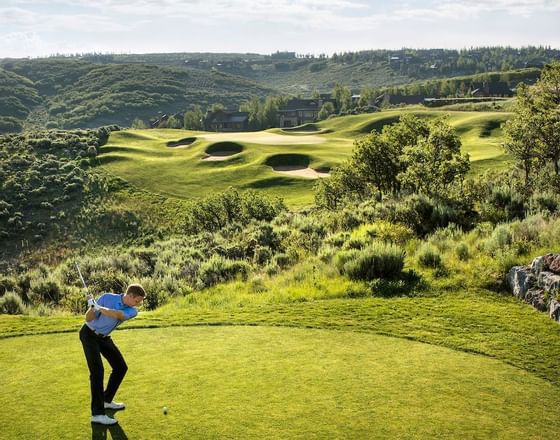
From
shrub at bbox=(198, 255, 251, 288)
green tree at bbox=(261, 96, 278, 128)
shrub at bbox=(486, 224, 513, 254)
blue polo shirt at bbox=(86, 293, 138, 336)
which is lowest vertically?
shrub at bbox=(198, 255, 251, 288)

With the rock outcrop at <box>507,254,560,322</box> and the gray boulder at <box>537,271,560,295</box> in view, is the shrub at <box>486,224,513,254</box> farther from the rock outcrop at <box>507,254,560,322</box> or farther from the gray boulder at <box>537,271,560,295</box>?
the gray boulder at <box>537,271,560,295</box>

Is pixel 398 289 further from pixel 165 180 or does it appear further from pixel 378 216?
pixel 165 180

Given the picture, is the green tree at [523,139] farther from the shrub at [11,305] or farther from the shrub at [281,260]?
the shrub at [11,305]

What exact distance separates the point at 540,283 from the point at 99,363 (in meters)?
9.04

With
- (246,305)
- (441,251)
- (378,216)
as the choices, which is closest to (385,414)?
(246,305)

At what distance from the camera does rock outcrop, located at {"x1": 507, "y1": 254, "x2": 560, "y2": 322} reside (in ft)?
37.2

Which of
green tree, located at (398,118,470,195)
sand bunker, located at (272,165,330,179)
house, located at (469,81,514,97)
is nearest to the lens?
green tree, located at (398,118,470,195)

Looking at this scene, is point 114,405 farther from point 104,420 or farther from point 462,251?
point 462,251

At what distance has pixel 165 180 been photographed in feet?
181

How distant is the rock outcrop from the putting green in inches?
124

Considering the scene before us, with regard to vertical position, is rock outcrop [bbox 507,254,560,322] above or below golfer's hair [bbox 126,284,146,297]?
below

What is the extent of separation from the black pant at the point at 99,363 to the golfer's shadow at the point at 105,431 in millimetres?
354

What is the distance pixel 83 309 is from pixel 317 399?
10932mm

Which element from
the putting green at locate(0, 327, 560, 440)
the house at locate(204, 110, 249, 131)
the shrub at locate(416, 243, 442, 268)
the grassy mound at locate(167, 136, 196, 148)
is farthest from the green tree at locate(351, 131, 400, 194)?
the house at locate(204, 110, 249, 131)
